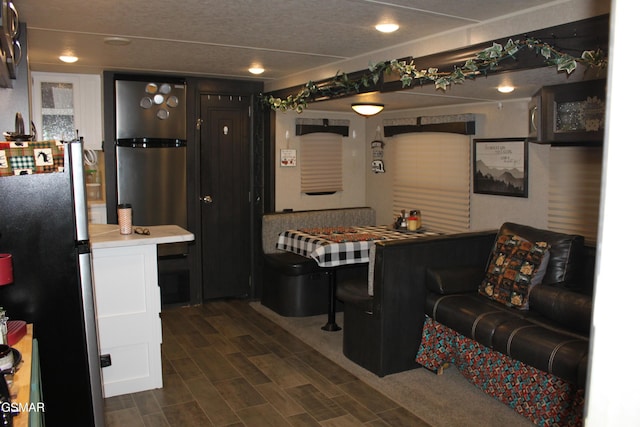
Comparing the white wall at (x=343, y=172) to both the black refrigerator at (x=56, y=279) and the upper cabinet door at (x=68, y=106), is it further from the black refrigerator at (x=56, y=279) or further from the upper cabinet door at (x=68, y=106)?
the black refrigerator at (x=56, y=279)

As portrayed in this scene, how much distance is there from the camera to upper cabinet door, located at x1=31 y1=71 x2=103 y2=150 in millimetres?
5461

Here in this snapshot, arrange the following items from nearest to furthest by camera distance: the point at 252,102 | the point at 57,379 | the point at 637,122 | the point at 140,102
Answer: the point at 637,122 → the point at 57,379 → the point at 140,102 → the point at 252,102

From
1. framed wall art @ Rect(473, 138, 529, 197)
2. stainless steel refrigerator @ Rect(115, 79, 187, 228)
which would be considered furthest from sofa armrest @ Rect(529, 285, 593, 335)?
stainless steel refrigerator @ Rect(115, 79, 187, 228)

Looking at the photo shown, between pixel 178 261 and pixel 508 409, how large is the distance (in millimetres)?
3670

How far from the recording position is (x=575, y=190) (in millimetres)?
4457

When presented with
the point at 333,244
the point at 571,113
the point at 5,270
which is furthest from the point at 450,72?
the point at 5,270

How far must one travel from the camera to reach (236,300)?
6262 millimetres

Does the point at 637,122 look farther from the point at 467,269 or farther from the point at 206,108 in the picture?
the point at 206,108

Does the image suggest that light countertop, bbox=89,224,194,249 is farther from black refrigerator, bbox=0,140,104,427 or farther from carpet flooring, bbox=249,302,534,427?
carpet flooring, bbox=249,302,534,427

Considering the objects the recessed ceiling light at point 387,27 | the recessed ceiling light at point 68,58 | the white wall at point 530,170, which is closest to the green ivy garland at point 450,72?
the recessed ceiling light at point 387,27

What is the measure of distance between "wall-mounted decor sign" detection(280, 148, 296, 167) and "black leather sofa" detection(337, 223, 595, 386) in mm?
2208

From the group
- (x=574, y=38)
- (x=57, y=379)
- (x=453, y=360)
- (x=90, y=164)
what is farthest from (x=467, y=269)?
(x=90, y=164)

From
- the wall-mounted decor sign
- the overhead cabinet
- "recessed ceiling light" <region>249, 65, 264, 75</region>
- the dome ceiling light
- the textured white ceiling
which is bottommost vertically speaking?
the wall-mounted decor sign

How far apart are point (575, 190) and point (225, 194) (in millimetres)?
3464
